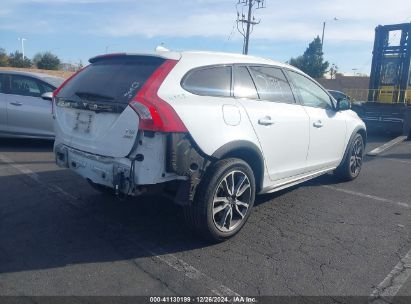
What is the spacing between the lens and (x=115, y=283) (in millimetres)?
2936

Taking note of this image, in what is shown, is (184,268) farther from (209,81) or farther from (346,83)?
(346,83)

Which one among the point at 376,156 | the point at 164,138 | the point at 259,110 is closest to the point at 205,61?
the point at 259,110

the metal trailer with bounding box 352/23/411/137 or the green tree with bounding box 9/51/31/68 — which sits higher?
the green tree with bounding box 9/51/31/68

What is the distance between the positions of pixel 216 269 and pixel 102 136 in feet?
5.15

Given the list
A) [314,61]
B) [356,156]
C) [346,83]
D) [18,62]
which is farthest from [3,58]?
[356,156]

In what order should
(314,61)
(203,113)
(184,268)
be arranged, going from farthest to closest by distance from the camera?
(314,61) < (203,113) < (184,268)

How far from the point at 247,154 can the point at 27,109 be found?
18.3ft

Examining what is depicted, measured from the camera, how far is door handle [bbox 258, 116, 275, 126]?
12.9ft

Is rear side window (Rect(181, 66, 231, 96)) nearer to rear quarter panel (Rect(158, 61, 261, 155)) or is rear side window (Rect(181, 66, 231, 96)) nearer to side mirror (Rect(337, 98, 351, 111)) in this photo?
rear quarter panel (Rect(158, 61, 261, 155))

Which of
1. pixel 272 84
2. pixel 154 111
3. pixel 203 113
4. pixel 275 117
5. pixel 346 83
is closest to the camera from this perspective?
pixel 154 111

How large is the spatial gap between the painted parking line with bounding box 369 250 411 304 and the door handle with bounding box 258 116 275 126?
1.82 m

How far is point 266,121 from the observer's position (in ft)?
13.1

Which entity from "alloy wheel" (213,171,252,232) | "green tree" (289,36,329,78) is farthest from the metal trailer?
"green tree" (289,36,329,78)

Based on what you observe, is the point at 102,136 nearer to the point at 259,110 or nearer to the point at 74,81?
the point at 74,81
